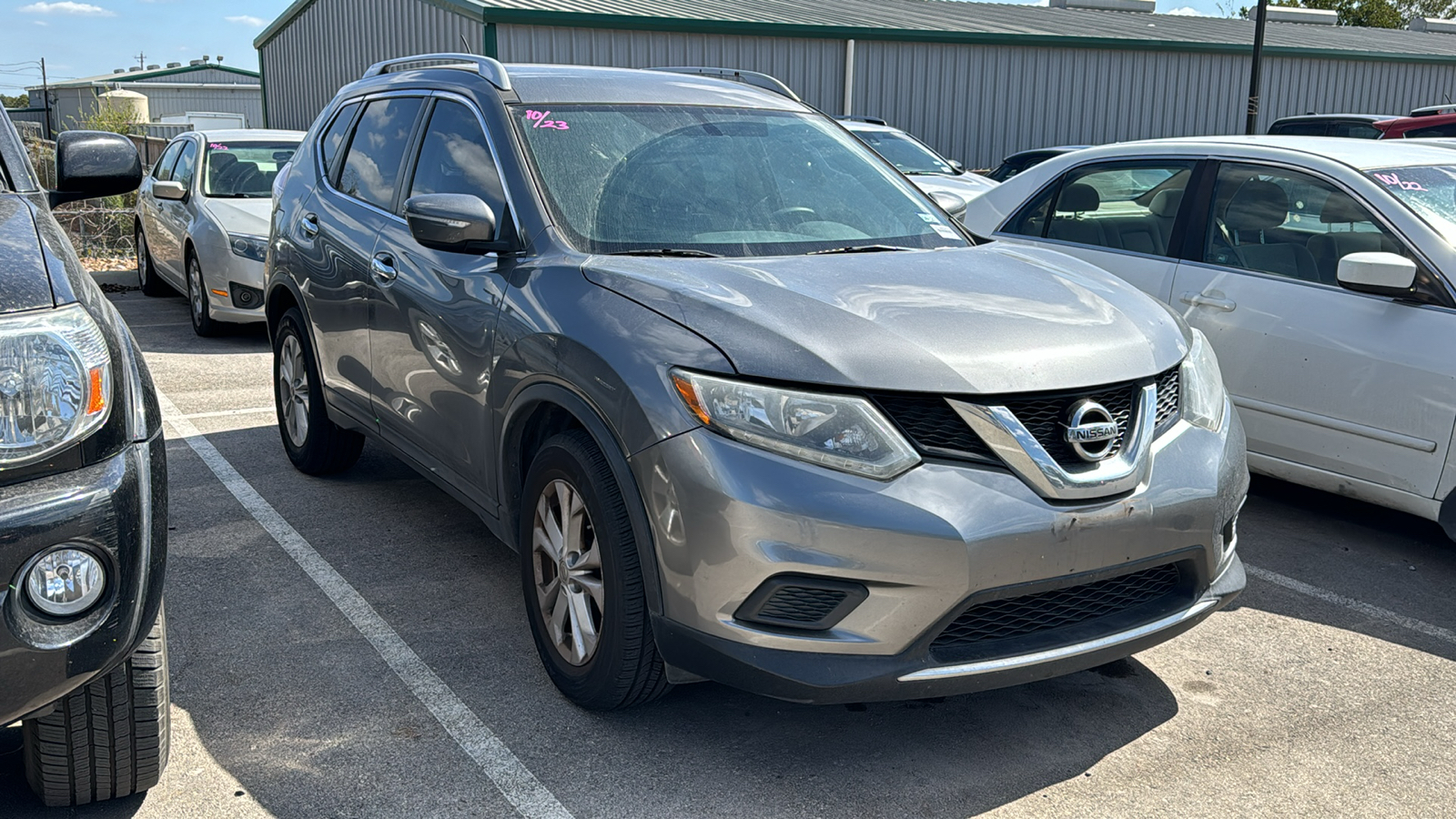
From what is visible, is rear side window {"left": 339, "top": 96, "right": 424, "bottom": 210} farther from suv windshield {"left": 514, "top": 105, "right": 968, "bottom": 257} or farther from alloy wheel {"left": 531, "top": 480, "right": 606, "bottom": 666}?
alloy wheel {"left": 531, "top": 480, "right": 606, "bottom": 666}

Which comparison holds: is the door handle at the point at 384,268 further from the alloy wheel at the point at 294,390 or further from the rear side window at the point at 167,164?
the rear side window at the point at 167,164

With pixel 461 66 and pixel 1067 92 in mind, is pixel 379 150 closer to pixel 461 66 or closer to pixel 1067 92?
pixel 461 66

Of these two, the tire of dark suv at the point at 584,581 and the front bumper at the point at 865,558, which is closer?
the front bumper at the point at 865,558

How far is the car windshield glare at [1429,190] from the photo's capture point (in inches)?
187

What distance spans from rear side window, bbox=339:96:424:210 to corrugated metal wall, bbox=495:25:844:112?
11044mm

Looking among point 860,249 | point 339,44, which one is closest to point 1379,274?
point 860,249

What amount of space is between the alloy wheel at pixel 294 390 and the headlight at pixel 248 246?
12.1ft

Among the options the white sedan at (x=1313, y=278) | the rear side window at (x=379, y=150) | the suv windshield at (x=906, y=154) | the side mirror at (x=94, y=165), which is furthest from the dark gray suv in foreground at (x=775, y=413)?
the suv windshield at (x=906, y=154)

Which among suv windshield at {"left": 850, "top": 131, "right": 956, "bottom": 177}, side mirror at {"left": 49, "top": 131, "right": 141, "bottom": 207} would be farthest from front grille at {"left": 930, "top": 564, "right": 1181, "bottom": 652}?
suv windshield at {"left": 850, "top": 131, "right": 956, "bottom": 177}

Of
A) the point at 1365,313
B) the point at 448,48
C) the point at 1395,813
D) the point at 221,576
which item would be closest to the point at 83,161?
the point at 221,576

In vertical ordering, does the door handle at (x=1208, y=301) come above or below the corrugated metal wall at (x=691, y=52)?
below

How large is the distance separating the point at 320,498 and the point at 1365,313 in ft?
14.3

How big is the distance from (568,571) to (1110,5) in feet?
90.1

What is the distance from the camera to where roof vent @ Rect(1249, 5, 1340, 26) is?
28.6m
